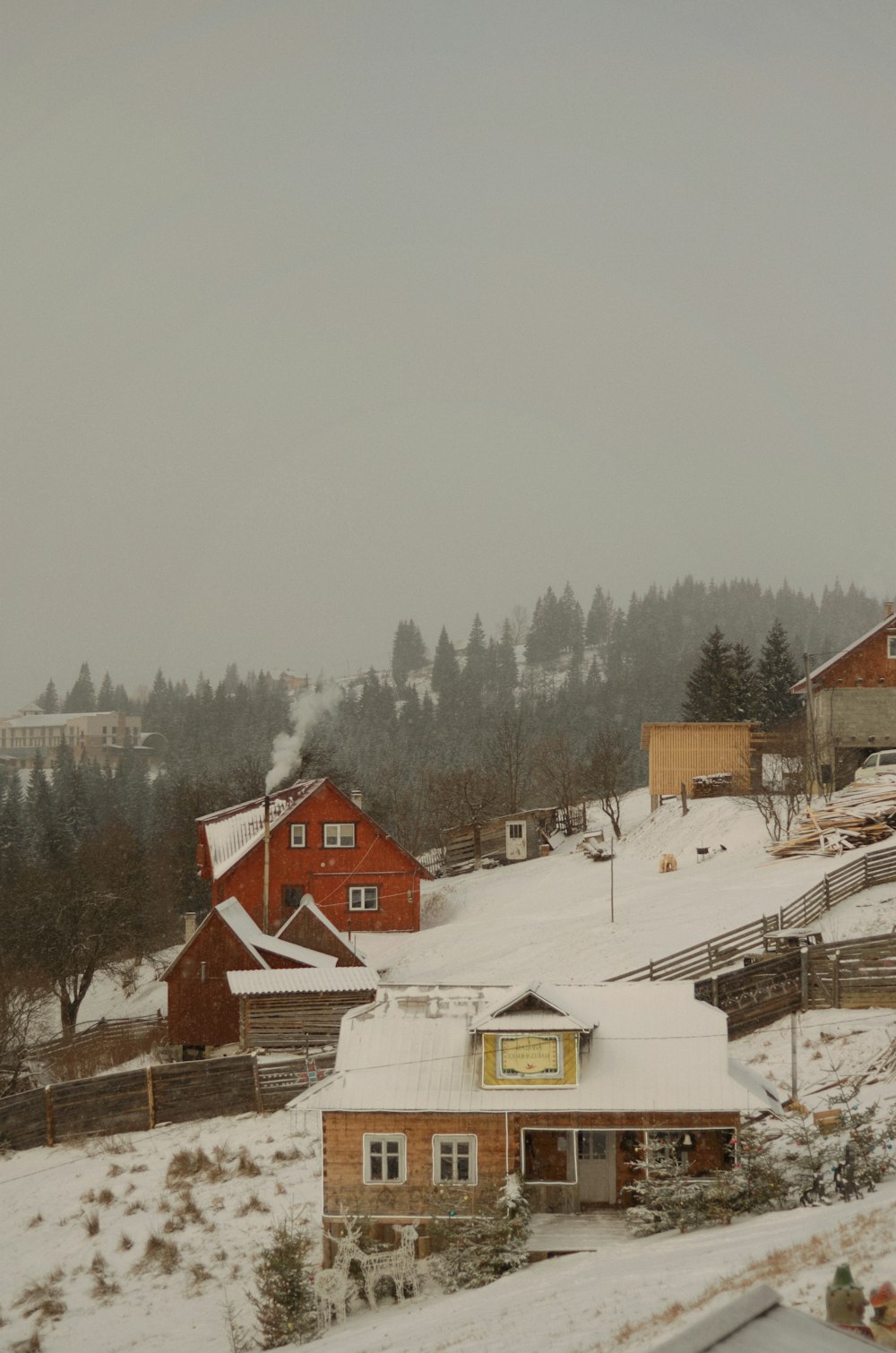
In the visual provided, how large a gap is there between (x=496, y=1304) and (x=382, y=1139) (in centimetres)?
559

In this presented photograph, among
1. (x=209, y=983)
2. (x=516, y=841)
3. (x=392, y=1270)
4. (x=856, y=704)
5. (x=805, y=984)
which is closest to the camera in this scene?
(x=392, y=1270)

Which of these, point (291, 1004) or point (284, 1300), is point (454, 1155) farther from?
point (291, 1004)

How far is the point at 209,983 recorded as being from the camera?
4209 centimetres

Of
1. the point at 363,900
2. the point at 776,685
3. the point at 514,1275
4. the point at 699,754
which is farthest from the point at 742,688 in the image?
the point at 514,1275

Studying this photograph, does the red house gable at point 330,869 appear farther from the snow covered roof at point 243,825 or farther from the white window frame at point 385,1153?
the white window frame at point 385,1153

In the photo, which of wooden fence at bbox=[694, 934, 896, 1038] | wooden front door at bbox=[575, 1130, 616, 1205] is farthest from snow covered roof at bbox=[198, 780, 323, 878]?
wooden front door at bbox=[575, 1130, 616, 1205]

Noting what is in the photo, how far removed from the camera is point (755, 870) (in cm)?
4722

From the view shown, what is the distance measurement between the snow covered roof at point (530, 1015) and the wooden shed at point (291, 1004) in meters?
15.1

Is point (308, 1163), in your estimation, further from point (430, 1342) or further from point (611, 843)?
point (611, 843)

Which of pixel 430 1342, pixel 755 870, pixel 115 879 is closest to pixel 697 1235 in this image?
pixel 430 1342

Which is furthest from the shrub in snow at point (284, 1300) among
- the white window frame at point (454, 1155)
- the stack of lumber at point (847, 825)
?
the stack of lumber at point (847, 825)

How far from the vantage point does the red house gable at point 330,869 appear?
56.7 meters

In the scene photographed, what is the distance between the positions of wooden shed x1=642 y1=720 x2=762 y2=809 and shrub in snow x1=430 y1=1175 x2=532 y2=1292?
140 ft

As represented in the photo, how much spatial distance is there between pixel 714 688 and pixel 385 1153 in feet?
244
